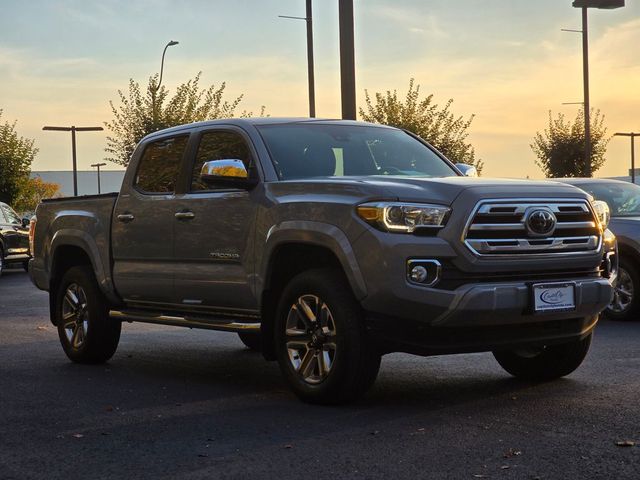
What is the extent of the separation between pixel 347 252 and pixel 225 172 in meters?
1.28

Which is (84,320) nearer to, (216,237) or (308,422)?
(216,237)

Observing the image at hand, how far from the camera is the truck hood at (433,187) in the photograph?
6.80m

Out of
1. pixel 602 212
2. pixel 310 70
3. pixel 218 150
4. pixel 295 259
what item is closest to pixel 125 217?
pixel 218 150

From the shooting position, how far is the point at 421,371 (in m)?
8.79

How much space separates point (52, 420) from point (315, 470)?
2230 mm

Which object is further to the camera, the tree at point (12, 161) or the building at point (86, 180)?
the building at point (86, 180)

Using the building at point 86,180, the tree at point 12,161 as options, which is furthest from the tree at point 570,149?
the building at point 86,180

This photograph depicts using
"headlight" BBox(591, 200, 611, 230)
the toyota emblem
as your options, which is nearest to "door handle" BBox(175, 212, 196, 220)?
the toyota emblem

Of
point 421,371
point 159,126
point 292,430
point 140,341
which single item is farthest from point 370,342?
point 159,126

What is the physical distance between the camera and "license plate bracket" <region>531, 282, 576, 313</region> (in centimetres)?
680

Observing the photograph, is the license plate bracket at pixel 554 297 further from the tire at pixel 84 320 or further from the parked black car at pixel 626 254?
the parked black car at pixel 626 254

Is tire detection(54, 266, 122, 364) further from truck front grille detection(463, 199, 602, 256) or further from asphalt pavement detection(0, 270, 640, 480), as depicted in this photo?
truck front grille detection(463, 199, 602, 256)

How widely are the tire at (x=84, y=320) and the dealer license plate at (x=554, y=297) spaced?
418 centimetres

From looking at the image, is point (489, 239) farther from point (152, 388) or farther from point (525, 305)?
point (152, 388)
